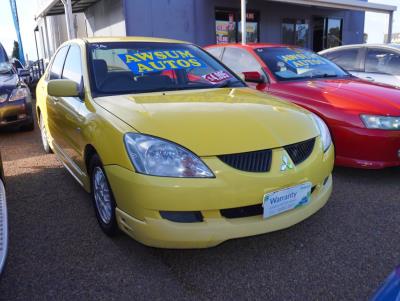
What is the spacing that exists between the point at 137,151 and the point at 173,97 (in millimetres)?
803

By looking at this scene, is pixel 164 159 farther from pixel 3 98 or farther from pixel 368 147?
pixel 3 98

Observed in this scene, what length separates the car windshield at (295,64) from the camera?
4.53 meters

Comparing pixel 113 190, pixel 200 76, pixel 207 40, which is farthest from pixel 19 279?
pixel 207 40

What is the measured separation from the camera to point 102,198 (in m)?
2.73

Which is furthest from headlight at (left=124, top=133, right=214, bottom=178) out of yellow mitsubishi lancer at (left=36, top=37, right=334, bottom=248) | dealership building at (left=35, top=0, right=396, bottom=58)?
dealership building at (left=35, top=0, right=396, bottom=58)

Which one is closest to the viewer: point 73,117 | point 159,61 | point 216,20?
point 73,117

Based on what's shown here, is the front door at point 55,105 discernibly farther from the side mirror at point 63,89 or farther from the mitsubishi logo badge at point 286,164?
the mitsubishi logo badge at point 286,164

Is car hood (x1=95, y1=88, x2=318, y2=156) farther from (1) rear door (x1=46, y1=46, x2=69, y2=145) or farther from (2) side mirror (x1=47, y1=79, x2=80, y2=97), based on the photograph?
(1) rear door (x1=46, y1=46, x2=69, y2=145)

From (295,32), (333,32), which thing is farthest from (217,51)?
(333,32)

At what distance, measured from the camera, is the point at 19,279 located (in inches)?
90.2

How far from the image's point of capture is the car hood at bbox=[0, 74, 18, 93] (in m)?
6.23

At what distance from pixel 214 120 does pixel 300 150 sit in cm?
59

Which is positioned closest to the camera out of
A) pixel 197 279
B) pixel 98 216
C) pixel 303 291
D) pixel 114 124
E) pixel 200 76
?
pixel 303 291

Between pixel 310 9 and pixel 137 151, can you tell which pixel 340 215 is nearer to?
pixel 137 151
